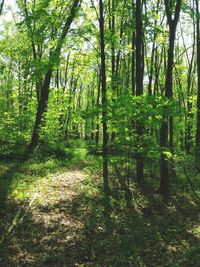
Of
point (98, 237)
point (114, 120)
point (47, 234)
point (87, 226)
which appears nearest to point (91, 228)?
point (87, 226)

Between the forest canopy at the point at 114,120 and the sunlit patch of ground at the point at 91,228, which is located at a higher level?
the forest canopy at the point at 114,120

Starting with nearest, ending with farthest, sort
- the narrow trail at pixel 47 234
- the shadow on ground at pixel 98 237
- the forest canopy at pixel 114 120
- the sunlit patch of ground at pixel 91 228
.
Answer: the narrow trail at pixel 47 234, the shadow on ground at pixel 98 237, the sunlit patch of ground at pixel 91 228, the forest canopy at pixel 114 120

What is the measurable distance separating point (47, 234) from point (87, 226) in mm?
1382

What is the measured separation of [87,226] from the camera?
9.45 m

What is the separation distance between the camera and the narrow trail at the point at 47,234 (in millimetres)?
7273

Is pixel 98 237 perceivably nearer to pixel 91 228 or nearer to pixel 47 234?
pixel 91 228

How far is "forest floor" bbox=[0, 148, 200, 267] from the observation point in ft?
25.2

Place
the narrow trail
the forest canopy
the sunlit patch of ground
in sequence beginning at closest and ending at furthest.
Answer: the narrow trail → the sunlit patch of ground → the forest canopy

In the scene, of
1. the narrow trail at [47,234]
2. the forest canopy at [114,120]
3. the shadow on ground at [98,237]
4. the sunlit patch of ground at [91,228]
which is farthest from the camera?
the forest canopy at [114,120]

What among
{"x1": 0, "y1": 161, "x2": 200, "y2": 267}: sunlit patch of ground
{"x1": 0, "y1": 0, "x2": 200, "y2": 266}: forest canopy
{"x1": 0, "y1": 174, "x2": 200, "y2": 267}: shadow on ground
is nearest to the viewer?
{"x1": 0, "y1": 174, "x2": 200, "y2": 267}: shadow on ground

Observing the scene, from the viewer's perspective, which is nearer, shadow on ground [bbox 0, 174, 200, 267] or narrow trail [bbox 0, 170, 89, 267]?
narrow trail [bbox 0, 170, 89, 267]

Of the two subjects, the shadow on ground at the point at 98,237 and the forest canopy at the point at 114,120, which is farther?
the forest canopy at the point at 114,120

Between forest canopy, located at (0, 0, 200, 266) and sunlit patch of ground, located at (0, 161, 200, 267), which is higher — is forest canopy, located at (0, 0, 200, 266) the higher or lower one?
the higher one

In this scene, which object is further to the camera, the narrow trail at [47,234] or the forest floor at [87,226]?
the forest floor at [87,226]
